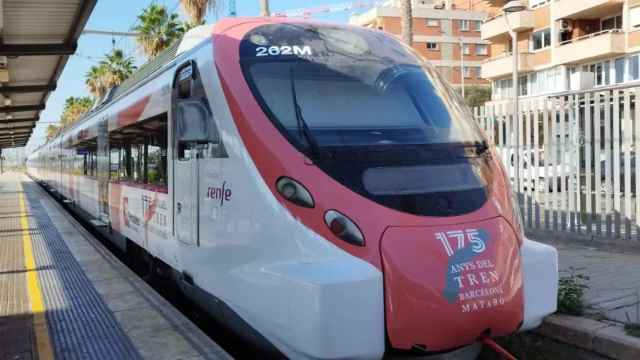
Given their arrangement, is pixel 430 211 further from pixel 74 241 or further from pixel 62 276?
pixel 74 241

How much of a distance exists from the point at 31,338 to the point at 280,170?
257cm

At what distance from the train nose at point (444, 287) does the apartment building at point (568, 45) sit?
27940 mm

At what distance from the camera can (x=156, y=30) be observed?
2688 cm

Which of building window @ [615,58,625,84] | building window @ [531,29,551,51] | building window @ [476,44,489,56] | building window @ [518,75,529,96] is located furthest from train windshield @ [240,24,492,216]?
building window @ [476,44,489,56]

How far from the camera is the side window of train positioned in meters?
5.04

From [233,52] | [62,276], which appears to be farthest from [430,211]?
[62,276]

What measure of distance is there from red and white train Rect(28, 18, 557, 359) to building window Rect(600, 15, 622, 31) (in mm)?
34617

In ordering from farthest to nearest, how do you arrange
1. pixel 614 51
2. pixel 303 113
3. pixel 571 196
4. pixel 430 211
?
pixel 614 51, pixel 571 196, pixel 303 113, pixel 430 211

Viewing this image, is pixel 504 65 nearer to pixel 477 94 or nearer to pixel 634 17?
pixel 634 17

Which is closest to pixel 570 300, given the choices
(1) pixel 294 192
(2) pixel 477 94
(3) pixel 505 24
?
(1) pixel 294 192

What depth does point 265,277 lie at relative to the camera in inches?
167

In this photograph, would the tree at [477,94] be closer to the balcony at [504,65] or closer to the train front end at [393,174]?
the balcony at [504,65]

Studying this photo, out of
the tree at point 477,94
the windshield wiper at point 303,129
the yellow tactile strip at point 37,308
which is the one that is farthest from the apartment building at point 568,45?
the windshield wiper at point 303,129

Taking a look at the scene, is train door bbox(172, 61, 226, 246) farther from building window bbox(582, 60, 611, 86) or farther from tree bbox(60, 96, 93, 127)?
tree bbox(60, 96, 93, 127)
